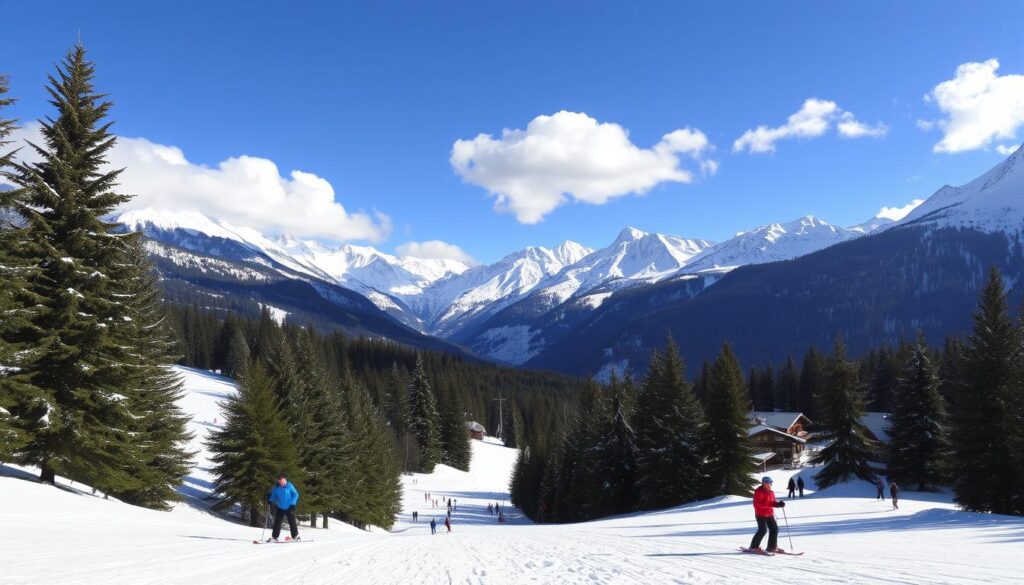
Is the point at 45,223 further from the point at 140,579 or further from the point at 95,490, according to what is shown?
the point at 140,579

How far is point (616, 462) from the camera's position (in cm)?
4444

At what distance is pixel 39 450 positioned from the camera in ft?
66.6

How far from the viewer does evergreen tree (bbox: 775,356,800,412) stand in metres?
110

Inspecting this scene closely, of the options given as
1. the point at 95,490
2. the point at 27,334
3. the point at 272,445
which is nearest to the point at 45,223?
the point at 27,334

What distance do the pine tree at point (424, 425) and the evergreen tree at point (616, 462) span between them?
4186cm

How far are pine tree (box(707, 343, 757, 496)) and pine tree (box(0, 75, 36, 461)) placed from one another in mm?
37754

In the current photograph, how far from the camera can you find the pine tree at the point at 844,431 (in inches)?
1734

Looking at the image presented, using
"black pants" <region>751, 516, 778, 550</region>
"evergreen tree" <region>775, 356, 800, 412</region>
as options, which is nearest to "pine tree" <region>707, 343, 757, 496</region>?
"black pants" <region>751, 516, 778, 550</region>

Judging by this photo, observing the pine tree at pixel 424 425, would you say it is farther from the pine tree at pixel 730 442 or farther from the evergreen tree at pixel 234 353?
the pine tree at pixel 730 442

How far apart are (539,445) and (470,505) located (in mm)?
11159

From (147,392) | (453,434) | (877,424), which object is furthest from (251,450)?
(877,424)

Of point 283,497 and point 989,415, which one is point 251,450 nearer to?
point 283,497

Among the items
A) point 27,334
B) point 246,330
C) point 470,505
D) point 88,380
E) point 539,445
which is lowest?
point 470,505

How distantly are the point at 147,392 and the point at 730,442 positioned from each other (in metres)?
35.2
